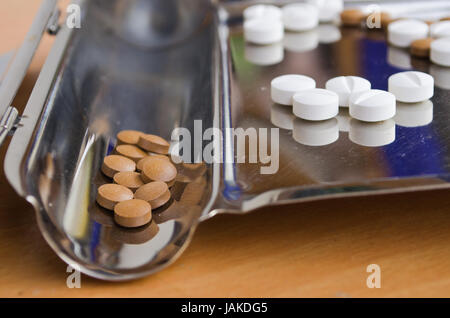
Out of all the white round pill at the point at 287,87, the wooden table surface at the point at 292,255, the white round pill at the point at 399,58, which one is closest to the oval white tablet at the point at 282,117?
the white round pill at the point at 287,87

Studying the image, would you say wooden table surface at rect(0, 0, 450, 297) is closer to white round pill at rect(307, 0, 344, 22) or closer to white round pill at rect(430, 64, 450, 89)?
white round pill at rect(430, 64, 450, 89)

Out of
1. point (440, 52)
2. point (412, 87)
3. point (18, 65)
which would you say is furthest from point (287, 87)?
point (18, 65)

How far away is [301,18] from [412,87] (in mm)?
384

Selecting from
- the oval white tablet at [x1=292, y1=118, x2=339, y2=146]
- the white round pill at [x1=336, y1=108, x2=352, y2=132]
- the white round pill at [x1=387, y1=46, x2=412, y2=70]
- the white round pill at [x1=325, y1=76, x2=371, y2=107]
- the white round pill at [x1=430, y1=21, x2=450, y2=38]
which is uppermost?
the white round pill at [x1=325, y1=76, x2=371, y2=107]

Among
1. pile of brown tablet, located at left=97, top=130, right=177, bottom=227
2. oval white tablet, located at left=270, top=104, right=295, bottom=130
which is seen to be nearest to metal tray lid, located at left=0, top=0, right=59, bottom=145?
pile of brown tablet, located at left=97, top=130, right=177, bottom=227

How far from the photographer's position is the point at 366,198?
83cm

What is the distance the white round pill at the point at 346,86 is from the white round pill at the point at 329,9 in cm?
36

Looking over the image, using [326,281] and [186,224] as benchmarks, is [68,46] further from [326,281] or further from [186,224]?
[326,281]

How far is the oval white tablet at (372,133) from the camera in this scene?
0.84 metres

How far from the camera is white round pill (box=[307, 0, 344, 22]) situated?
131 centimetres

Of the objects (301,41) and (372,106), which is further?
(301,41)

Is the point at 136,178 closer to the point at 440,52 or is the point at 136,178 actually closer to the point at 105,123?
the point at 105,123

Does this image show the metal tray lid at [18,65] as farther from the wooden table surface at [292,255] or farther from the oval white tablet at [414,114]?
the oval white tablet at [414,114]

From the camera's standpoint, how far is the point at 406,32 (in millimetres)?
1166
